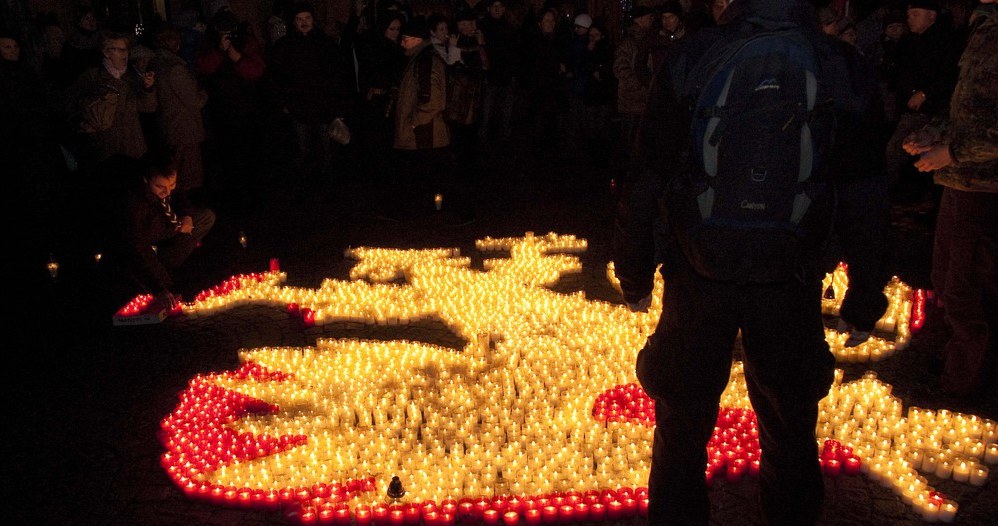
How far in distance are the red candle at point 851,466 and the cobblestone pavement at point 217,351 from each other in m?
0.05

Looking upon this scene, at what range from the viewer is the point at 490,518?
4.53 metres

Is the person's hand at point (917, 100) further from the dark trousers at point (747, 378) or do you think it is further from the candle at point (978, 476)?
the dark trousers at point (747, 378)

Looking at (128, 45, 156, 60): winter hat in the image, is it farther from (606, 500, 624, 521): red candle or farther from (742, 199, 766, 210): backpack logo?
(742, 199, 766, 210): backpack logo

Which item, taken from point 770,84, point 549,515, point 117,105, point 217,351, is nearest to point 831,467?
point 549,515

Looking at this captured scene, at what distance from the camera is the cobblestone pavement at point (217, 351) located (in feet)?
15.6

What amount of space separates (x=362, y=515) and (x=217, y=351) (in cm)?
282

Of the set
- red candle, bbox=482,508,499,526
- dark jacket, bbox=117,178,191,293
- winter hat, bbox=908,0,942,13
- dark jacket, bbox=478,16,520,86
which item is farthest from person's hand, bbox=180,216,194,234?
winter hat, bbox=908,0,942,13

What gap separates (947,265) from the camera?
18.8ft

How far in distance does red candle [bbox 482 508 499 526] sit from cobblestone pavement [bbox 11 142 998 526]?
2.40 feet

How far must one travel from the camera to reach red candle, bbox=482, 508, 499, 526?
453 cm

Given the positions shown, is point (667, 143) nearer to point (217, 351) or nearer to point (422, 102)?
point (217, 351)

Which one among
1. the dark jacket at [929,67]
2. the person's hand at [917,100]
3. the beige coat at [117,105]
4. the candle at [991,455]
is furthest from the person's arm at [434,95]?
the candle at [991,455]

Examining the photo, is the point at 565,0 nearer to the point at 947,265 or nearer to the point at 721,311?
the point at 947,265

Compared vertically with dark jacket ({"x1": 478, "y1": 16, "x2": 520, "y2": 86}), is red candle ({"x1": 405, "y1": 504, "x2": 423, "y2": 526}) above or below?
below
